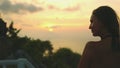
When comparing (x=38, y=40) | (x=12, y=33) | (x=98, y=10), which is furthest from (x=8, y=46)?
(x=38, y=40)

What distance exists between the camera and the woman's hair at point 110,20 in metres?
4.15

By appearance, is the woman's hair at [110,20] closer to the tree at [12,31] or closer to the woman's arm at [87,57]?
the woman's arm at [87,57]

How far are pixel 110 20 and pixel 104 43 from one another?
222 mm

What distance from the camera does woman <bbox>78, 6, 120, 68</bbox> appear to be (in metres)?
4.11

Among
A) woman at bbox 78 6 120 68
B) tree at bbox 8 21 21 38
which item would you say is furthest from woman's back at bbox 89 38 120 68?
tree at bbox 8 21 21 38

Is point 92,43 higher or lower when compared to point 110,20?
lower

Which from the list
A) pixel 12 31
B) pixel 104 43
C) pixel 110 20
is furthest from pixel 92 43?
pixel 12 31

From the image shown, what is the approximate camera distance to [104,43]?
4.14m

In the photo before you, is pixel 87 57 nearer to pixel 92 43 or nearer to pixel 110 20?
pixel 92 43

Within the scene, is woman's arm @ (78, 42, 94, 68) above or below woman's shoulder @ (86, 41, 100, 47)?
below

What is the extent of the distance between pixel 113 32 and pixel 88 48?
0.28 m

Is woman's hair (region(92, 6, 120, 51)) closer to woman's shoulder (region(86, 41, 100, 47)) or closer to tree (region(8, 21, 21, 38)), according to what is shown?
woman's shoulder (region(86, 41, 100, 47))

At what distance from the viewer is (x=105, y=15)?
Result: 13.8 feet

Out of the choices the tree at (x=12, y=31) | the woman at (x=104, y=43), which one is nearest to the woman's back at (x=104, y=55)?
the woman at (x=104, y=43)
